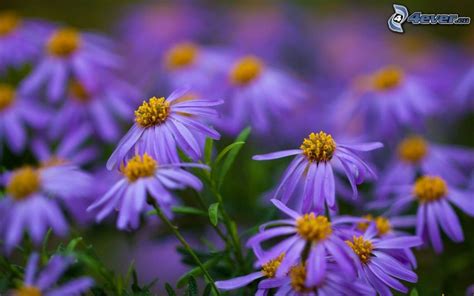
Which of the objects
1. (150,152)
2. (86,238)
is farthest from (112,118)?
(150,152)

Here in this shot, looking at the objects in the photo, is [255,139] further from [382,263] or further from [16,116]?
[382,263]

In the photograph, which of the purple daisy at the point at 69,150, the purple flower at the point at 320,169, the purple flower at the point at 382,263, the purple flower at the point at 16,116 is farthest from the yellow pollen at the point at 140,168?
the purple flower at the point at 16,116

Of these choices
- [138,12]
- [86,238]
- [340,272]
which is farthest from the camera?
[138,12]

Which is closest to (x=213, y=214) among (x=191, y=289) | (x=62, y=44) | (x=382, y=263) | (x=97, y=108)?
(x=191, y=289)

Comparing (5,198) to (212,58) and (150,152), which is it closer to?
(150,152)

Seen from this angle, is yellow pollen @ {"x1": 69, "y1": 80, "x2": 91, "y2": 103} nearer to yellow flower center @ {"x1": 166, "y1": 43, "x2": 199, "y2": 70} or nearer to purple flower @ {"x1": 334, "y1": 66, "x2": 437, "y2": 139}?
yellow flower center @ {"x1": 166, "y1": 43, "x2": 199, "y2": 70}

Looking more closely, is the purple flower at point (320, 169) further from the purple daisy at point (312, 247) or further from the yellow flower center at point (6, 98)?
the yellow flower center at point (6, 98)

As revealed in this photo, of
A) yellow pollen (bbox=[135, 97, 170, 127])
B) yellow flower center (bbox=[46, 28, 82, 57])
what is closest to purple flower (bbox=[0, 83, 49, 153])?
yellow flower center (bbox=[46, 28, 82, 57])
